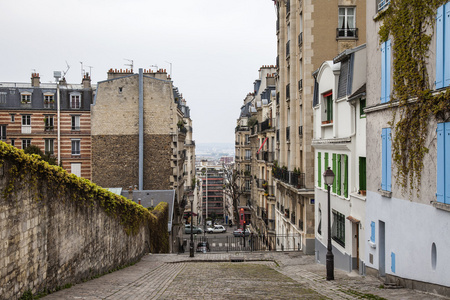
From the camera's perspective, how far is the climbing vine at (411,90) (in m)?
10.0

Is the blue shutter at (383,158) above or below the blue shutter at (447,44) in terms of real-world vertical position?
below

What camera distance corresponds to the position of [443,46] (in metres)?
9.39

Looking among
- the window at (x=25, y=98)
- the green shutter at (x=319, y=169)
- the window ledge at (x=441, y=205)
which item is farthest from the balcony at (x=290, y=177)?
the window at (x=25, y=98)

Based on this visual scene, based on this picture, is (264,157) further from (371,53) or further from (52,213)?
(52,213)

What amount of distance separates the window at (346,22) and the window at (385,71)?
46.4ft

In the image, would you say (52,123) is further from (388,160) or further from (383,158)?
(388,160)

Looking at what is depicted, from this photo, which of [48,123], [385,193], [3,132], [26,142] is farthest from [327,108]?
[3,132]

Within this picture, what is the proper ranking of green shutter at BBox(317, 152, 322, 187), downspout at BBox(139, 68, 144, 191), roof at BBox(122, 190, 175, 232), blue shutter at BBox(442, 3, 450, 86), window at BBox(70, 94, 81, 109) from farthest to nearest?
1. window at BBox(70, 94, 81, 109)
2. downspout at BBox(139, 68, 144, 191)
3. roof at BBox(122, 190, 175, 232)
4. green shutter at BBox(317, 152, 322, 187)
5. blue shutter at BBox(442, 3, 450, 86)

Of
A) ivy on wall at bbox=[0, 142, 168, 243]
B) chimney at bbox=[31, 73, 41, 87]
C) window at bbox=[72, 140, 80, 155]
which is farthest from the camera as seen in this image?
chimney at bbox=[31, 73, 41, 87]

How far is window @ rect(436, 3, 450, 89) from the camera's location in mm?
9234

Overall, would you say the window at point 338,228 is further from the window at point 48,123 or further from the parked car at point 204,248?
the window at point 48,123

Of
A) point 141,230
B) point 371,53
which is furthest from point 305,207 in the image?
point 371,53

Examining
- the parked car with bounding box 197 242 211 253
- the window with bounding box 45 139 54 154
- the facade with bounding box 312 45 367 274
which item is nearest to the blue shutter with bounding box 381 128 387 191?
the facade with bounding box 312 45 367 274

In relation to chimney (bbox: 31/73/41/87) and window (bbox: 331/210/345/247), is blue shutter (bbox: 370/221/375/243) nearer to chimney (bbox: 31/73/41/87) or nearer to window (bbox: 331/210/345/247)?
window (bbox: 331/210/345/247)
